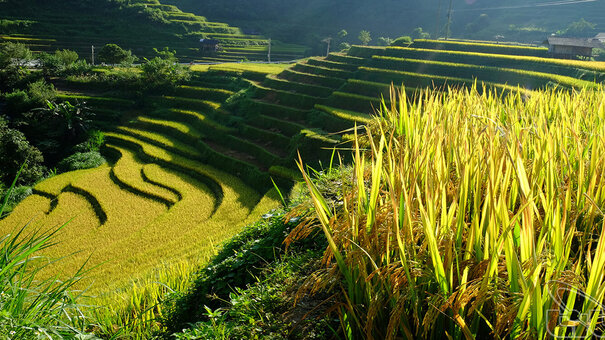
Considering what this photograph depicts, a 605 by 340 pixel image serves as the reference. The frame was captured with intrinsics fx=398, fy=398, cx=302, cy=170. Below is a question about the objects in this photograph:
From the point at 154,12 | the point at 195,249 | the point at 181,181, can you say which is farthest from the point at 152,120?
the point at 154,12

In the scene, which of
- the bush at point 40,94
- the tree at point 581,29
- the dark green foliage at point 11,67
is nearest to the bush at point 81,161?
the bush at point 40,94

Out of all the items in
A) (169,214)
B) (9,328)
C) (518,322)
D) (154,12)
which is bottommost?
(169,214)

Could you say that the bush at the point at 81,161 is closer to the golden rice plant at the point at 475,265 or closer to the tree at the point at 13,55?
the tree at the point at 13,55

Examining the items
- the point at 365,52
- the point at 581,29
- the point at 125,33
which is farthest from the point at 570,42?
the point at 125,33

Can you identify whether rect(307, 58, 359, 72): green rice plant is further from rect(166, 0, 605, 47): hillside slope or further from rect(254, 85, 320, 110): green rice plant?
rect(166, 0, 605, 47): hillside slope

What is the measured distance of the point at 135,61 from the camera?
32.5 meters

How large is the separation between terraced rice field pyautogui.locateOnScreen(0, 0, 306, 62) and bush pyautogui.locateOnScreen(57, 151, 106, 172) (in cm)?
2010

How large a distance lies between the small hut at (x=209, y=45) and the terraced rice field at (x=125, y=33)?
1.88ft

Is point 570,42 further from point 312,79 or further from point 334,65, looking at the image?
point 312,79

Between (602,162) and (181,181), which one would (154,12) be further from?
(602,162)

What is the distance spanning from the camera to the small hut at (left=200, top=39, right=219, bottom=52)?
3862cm

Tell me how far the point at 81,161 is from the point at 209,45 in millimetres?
24010

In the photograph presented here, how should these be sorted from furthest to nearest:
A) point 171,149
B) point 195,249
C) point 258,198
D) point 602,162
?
point 171,149 < point 258,198 < point 195,249 < point 602,162

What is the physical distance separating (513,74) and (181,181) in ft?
47.7
